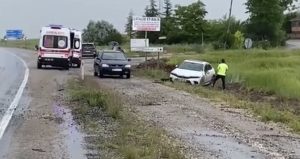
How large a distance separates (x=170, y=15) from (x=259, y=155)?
4536 inches

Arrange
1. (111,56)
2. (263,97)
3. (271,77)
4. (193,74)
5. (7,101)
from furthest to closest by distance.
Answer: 1. (111,56)
2. (193,74)
3. (271,77)
4. (263,97)
5. (7,101)

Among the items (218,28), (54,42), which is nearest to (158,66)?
(54,42)

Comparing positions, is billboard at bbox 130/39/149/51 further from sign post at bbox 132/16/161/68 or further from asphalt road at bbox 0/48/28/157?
asphalt road at bbox 0/48/28/157

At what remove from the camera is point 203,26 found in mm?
117312

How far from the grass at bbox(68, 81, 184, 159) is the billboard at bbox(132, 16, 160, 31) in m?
24.6

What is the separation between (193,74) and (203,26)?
278ft

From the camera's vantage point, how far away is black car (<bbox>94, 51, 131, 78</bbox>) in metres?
34.3

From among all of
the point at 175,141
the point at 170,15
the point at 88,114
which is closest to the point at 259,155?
the point at 175,141

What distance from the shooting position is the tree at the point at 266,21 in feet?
342

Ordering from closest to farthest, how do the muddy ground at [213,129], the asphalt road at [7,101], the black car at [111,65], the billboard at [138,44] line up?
1. the muddy ground at [213,129]
2. the asphalt road at [7,101]
3. the black car at [111,65]
4. the billboard at [138,44]

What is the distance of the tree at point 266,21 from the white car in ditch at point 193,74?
7062cm

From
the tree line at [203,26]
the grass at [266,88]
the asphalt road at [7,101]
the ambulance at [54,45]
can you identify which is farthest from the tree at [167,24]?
the asphalt road at [7,101]

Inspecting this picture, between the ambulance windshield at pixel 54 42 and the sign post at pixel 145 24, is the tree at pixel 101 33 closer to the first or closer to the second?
the sign post at pixel 145 24

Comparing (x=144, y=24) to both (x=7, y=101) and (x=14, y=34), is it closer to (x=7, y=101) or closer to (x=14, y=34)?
(x=7, y=101)
